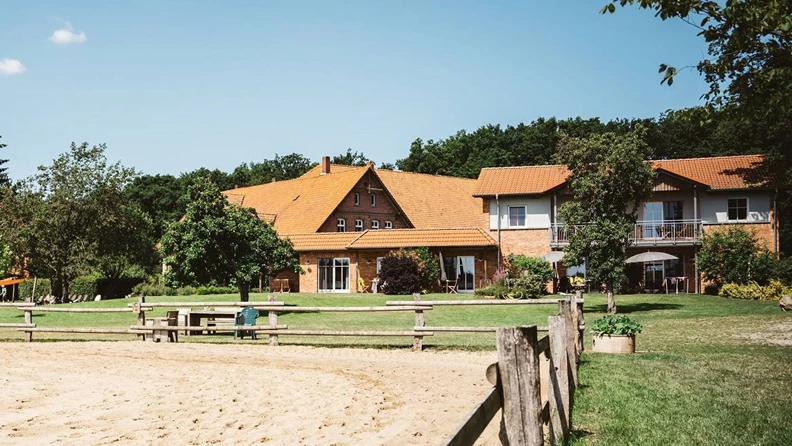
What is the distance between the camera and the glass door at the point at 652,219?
39469mm

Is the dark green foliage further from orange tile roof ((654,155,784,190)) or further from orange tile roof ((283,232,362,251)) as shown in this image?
orange tile roof ((283,232,362,251))

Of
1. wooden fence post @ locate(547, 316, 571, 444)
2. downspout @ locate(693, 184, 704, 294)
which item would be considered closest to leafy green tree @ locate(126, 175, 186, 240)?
downspout @ locate(693, 184, 704, 294)

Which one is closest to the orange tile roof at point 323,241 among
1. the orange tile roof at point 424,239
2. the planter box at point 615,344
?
the orange tile roof at point 424,239

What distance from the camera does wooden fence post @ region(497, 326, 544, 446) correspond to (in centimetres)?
453

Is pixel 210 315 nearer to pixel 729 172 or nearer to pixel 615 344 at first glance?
pixel 615 344

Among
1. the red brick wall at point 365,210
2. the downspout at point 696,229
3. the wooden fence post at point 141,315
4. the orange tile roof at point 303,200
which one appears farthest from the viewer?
the red brick wall at point 365,210

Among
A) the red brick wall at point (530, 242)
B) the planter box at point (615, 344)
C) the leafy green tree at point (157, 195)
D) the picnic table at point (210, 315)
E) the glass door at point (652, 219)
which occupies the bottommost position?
the planter box at point (615, 344)

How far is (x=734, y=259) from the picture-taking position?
35.8 m

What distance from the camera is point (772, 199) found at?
38625 mm

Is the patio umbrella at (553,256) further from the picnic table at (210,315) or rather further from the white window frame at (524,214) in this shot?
the picnic table at (210,315)

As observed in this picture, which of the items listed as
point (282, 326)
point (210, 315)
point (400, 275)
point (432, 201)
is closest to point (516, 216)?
point (400, 275)

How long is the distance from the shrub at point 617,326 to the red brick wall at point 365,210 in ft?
109

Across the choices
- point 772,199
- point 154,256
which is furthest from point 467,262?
point 154,256

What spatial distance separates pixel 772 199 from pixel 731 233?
401 centimetres
